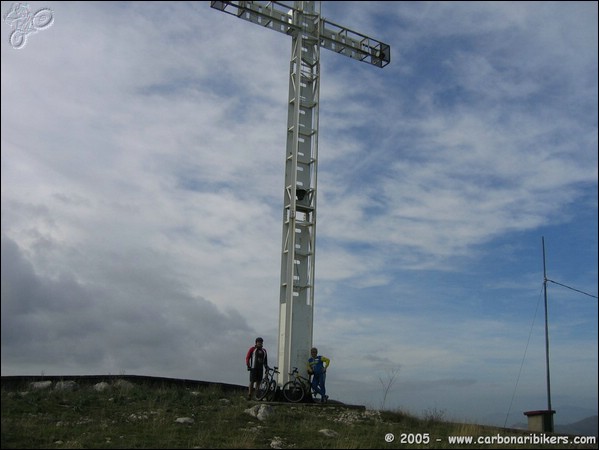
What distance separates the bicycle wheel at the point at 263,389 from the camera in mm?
20391

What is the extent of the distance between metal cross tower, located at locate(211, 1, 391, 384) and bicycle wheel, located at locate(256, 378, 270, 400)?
1986mm

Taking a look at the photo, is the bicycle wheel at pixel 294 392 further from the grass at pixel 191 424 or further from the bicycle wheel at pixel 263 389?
the grass at pixel 191 424

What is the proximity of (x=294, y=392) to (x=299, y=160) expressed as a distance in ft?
27.9

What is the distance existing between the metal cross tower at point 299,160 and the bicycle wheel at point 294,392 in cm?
113

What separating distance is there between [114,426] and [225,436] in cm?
262

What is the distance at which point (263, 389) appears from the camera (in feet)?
67.4

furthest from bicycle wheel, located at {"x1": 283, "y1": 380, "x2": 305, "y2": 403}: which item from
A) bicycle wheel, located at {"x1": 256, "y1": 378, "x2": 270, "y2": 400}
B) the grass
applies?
the grass

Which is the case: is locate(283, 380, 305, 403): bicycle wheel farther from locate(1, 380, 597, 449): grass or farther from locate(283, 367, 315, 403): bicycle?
locate(1, 380, 597, 449): grass

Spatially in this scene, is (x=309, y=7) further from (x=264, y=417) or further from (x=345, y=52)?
A: (x=264, y=417)

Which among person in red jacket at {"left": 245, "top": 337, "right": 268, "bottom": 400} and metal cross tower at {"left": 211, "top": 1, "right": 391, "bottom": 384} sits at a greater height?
metal cross tower at {"left": 211, "top": 1, "right": 391, "bottom": 384}

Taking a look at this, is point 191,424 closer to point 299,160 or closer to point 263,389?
point 263,389

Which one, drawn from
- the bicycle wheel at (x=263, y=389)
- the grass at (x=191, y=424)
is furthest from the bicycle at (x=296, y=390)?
the grass at (x=191, y=424)

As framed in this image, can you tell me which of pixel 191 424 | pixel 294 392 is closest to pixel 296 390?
pixel 294 392

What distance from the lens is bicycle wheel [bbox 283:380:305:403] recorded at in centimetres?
2112
